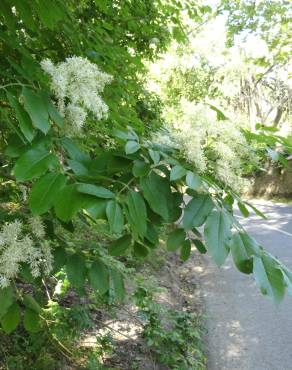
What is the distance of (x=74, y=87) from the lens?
1512 millimetres

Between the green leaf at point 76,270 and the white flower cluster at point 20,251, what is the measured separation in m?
0.13

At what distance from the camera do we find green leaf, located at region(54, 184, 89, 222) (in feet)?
4.14

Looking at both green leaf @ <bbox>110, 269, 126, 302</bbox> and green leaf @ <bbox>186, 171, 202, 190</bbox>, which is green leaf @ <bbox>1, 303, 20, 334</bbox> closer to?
green leaf @ <bbox>110, 269, 126, 302</bbox>

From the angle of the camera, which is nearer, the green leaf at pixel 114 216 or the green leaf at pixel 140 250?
the green leaf at pixel 114 216

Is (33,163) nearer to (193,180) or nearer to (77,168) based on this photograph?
(77,168)

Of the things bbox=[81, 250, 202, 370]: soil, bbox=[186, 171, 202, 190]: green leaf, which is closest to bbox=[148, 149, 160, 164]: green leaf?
bbox=[186, 171, 202, 190]: green leaf

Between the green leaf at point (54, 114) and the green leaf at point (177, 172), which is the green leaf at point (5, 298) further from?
the green leaf at point (177, 172)

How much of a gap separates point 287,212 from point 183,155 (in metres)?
13.3

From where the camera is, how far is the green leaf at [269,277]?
4.38ft

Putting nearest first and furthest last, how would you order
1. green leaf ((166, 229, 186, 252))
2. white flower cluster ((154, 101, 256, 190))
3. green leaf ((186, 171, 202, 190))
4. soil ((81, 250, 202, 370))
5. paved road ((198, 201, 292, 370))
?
green leaf ((186, 171, 202, 190)) < white flower cluster ((154, 101, 256, 190)) < green leaf ((166, 229, 186, 252)) < soil ((81, 250, 202, 370)) < paved road ((198, 201, 292, 370))

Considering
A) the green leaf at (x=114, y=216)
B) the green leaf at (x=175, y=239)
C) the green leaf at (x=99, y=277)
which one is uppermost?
the green leaf at (x=114, y=216)

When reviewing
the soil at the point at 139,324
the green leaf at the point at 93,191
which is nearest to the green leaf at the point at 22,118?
the green leaf at the point at 93,191

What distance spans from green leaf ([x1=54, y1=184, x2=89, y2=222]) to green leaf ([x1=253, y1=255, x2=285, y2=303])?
63cm

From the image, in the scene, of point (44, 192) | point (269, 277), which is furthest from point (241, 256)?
point (44, 192)
